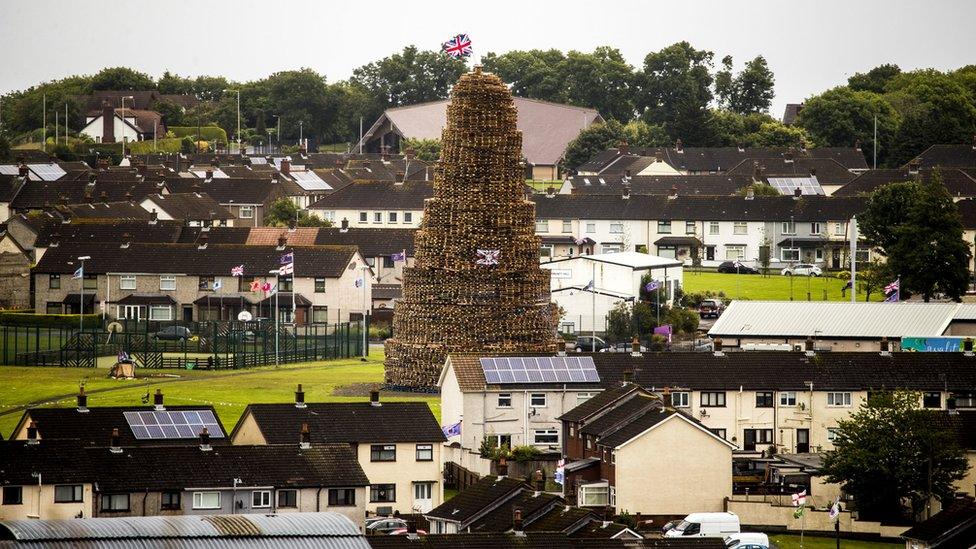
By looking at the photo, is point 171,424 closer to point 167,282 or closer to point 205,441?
point 205,441

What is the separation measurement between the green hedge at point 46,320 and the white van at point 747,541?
208 ft

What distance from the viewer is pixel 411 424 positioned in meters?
75.3

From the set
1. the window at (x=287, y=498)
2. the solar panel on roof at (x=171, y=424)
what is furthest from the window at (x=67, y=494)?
the solar panel on roof at (x=171, y=424)

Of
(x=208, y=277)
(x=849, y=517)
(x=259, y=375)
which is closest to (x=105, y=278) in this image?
(x=208, y=277)

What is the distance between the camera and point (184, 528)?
4672 centimetres

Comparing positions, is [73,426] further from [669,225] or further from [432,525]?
[669,225]

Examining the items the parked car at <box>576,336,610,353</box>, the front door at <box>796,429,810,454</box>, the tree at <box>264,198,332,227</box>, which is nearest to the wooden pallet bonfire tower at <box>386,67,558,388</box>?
the parked car at <box>576,336,610,353</box>

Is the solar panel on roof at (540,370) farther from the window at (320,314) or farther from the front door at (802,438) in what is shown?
the window at (320,314)

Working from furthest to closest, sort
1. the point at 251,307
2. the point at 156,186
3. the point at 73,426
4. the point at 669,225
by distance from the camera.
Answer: the point at 156,186
the point at 669,225
the point at 251,307
the point at 73,426

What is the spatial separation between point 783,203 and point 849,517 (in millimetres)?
95122

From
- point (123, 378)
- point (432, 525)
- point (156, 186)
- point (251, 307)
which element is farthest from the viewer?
point (156, 186)

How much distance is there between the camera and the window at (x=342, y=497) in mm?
67125

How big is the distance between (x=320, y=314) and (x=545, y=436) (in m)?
45.3

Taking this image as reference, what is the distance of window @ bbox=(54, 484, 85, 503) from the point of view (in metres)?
64.6
